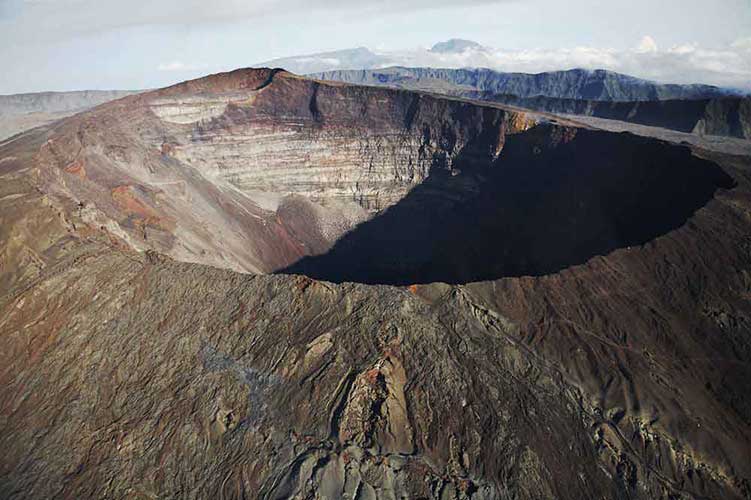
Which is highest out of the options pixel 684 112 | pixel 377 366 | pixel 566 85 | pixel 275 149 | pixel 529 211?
pixel 684 112

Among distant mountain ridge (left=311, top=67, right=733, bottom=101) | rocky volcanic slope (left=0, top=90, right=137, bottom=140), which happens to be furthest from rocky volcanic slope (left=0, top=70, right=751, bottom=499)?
rocky volcanic slope (left=0, top=90, right=137, bottom=140)

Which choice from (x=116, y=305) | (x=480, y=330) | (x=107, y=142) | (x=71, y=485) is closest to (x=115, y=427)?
(x=71, y=485)

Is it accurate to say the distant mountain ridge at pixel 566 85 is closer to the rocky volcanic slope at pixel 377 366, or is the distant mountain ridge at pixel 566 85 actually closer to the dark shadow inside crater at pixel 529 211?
the dark shadow inside crater at pixel 529 211

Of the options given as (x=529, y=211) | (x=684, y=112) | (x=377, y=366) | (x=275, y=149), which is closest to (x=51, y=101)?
(x=275, y=149)

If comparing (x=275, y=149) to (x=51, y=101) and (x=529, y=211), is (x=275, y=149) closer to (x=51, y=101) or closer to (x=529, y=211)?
(x=529, y=211)

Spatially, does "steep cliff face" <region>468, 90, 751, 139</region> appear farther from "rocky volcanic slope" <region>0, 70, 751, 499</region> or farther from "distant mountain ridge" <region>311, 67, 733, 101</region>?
Result: "rocky volcanic slope" <region>0, 70, 751, 499</region>

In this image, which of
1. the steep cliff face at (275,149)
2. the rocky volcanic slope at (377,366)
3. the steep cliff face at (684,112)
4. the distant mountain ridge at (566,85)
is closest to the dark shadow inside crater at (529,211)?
the rocky volcanic slope at (377,366)

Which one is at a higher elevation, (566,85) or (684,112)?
(684,112)
